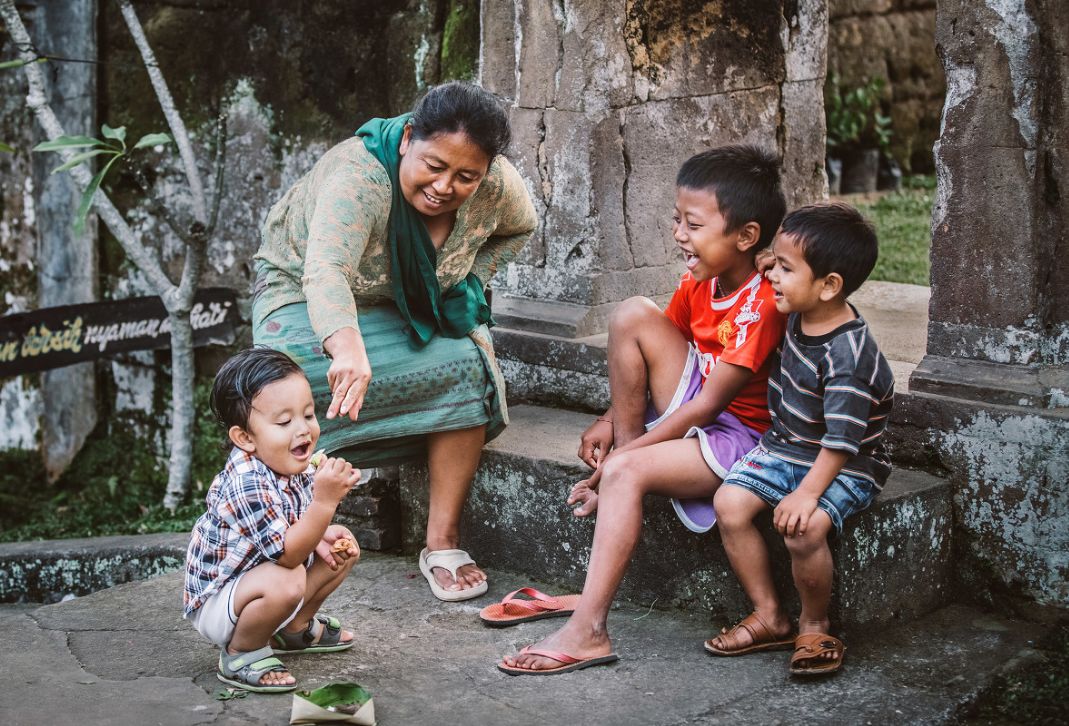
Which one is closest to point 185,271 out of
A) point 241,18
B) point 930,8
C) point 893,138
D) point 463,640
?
point 241,18

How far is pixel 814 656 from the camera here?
2830 mm

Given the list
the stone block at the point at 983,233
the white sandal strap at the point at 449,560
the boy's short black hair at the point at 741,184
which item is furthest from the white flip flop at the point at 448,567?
the stone block at the point at 983,233

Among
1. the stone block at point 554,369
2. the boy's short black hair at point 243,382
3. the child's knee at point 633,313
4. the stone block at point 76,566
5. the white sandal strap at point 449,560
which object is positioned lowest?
the stone block at point 76,566

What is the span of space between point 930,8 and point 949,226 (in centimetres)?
657

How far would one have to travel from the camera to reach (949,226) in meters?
3.23

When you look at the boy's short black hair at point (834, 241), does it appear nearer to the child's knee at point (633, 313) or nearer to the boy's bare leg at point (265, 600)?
the child's knee at point (633, 313)

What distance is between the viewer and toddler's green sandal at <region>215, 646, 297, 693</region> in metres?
2.82

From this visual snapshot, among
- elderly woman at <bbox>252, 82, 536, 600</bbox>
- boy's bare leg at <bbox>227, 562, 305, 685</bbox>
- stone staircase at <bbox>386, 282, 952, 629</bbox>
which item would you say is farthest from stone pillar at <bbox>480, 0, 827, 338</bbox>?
boy's bare leg at <bbox>227, 562, 305, 685</bbox>

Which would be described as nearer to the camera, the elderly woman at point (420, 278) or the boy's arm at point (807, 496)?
the boy's arm at point (807, 496)

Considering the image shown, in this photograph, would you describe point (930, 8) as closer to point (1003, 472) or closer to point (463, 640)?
point (1003, 472)

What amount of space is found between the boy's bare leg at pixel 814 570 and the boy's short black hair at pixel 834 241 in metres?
0.54

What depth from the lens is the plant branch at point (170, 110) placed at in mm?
5012

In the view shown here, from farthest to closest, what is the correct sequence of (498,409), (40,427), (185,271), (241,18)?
(40,427) → (241,18) → (185,271) → (498,409)

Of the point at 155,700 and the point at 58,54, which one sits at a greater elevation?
the point at 58,54
